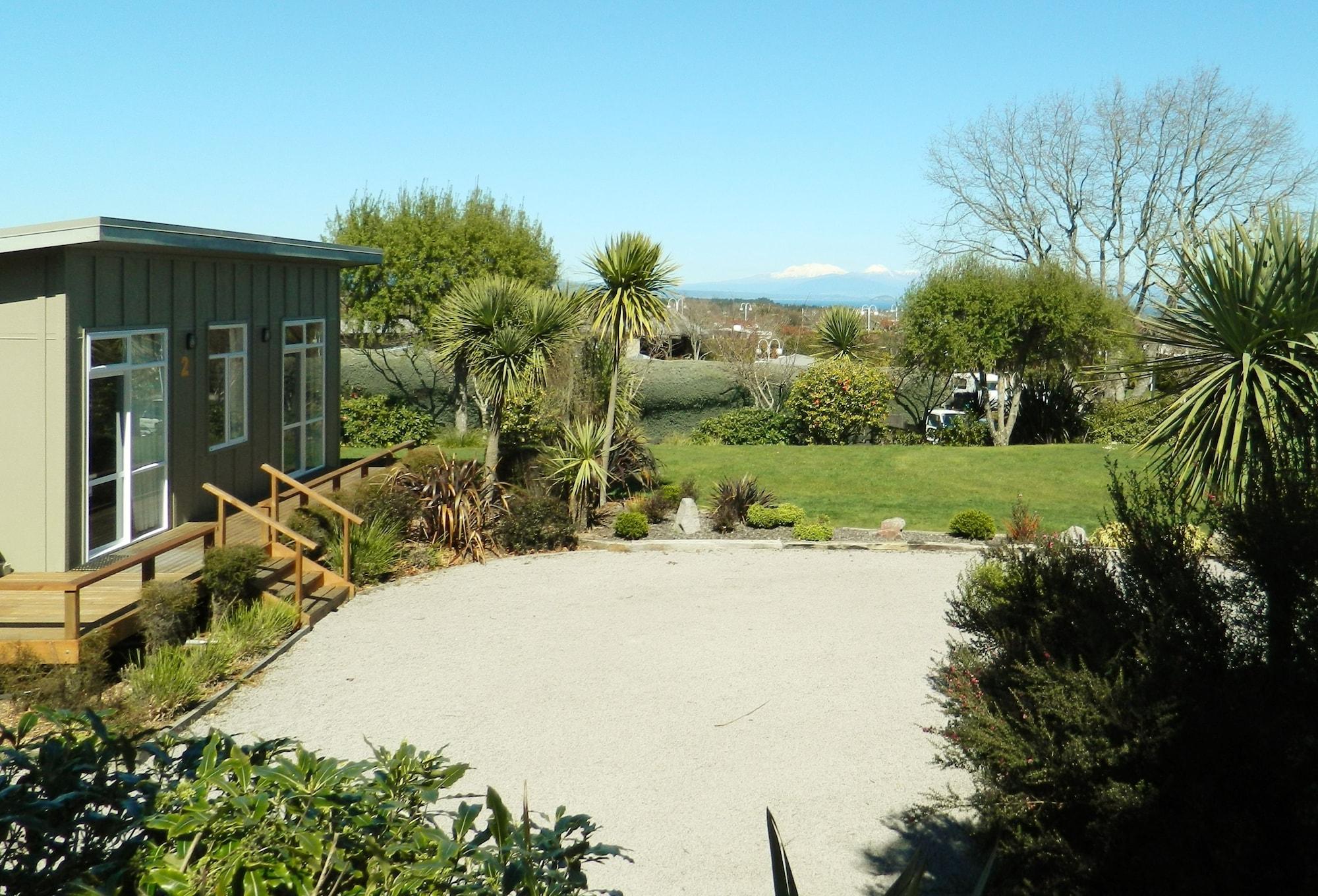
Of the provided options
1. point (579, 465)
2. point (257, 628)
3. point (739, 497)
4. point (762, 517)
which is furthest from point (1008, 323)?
point (257, 628)

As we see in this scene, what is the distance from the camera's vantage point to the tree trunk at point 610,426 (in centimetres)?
1719

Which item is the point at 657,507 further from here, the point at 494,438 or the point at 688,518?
the point at 494,438

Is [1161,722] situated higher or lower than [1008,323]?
lower

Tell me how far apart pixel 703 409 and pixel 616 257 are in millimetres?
11710

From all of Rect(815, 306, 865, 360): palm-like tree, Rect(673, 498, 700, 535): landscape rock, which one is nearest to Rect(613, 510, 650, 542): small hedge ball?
Rect(673, 498, 700, 535): landscape rock

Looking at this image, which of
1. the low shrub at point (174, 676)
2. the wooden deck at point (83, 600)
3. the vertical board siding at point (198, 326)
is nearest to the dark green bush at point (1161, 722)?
the low shrub at point (174, 676)

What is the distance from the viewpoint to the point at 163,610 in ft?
32.5

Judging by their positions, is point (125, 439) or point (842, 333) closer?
point (125, 439)

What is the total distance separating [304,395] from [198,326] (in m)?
3.90

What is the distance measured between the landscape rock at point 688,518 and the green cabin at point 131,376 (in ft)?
19.3

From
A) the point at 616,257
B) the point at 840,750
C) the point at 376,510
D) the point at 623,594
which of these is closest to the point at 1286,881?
the point at 840,750

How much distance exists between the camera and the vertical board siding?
1133 cm

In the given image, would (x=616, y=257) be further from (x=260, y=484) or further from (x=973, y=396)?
(x=973, y=396)

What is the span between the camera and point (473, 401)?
2698 centimetres
